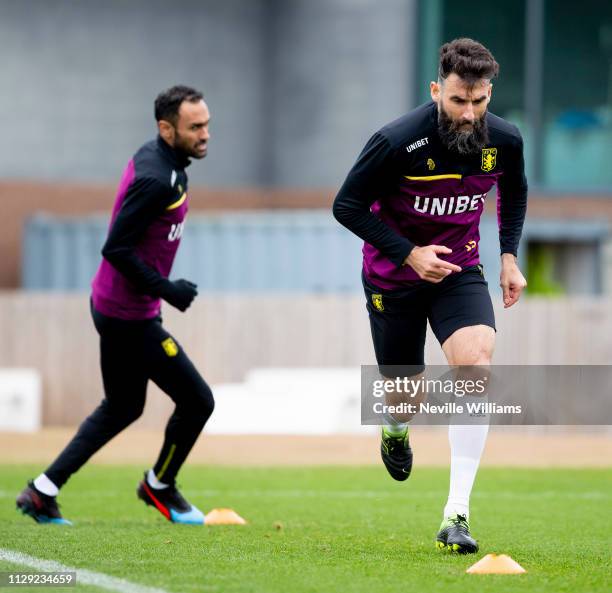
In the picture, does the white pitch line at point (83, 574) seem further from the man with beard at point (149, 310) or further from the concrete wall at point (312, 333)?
the concrete wall at point (312, 333)

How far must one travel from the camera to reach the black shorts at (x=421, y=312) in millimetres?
6863

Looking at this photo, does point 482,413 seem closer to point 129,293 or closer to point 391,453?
point 391,453

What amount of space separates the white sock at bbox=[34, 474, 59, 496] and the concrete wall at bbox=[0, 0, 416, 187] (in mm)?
15796

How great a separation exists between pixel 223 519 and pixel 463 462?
2.16 m

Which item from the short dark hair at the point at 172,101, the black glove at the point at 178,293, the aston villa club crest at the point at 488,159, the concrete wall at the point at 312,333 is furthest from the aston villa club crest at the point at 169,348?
the concrete wall at the point at 312,333

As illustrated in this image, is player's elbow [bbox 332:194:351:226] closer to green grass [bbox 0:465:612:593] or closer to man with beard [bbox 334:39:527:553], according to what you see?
man with beard [bbox 334:39:527:553]

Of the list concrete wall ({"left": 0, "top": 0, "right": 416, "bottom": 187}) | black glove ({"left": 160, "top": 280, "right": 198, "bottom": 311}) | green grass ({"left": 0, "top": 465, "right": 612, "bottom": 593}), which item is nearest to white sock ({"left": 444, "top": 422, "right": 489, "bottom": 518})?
green grass ({"left": 0, "top": 465, "right": 612, "bottom": 593})

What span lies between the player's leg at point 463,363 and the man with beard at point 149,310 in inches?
64.5

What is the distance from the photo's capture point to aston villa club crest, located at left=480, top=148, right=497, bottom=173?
22.7 feet

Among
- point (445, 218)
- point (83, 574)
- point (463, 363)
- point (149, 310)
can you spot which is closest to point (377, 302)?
point (445, 218)

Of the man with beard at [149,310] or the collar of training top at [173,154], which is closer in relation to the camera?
the man with beard at [149,310]

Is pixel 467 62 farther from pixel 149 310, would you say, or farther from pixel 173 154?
pixel 149 310

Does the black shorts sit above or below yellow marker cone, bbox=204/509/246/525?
above

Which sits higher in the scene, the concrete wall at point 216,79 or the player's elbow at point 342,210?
the concrete wall at point 216,79
